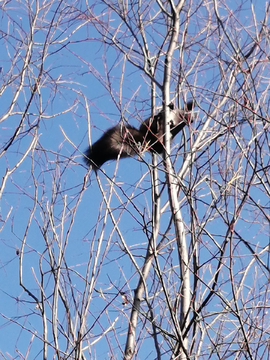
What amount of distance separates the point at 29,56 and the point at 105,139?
Result: 2.11m

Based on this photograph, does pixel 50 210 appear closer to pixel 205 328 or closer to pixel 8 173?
pixel 8 173

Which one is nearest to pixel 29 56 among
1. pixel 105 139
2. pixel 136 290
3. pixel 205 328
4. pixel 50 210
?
pixel 50 210

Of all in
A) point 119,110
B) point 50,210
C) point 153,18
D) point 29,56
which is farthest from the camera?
point 153,18

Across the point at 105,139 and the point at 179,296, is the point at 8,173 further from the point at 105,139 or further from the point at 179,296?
the point at 105,139

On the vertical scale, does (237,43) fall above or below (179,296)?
above

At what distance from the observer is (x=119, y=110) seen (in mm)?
3018

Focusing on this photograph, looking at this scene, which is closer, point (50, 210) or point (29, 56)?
point (50, 210)

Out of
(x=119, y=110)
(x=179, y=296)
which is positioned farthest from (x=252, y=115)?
(x=179, y=296)

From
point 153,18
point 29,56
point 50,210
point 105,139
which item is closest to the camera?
point 50,210

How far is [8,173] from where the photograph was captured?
336 cm

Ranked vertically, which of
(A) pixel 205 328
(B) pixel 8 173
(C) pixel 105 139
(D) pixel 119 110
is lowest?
(A) pixel 205 328

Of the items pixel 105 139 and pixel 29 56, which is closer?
pixel 29 56

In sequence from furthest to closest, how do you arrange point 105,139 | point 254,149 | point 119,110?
point 105,139, point 119,110, point 254,149

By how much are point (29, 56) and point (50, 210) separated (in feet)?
3.04
